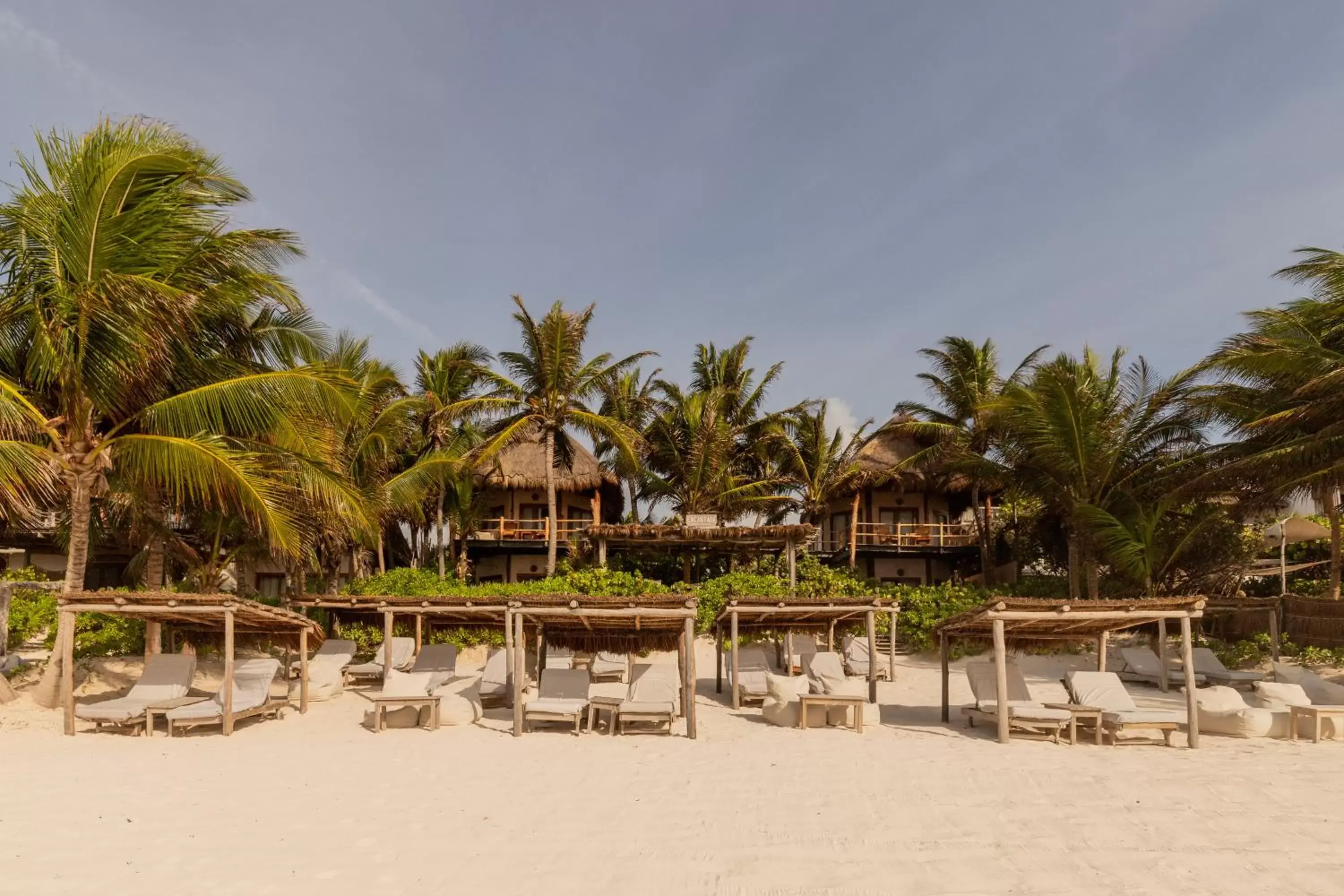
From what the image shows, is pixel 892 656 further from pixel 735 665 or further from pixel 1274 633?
pixel 1274 633

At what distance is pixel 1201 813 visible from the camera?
6.41 metres

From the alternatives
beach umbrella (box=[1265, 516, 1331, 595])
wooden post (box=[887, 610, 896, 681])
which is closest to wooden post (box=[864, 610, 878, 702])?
wooden post (box=[887, 610, 896, 681])

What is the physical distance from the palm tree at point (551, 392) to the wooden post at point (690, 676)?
9.45 metres

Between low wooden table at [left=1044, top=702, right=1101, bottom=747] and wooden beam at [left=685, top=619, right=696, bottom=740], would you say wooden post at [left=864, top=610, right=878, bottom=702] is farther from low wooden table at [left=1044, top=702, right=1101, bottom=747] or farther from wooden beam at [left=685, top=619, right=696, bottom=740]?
wooden beam at [left=685, top=619, right=696, bottom=740]

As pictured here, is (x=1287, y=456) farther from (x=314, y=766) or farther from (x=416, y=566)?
(x=416, y=566)

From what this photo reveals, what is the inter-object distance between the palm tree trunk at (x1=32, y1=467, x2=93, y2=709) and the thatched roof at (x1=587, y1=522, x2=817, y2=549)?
10112 millimetres

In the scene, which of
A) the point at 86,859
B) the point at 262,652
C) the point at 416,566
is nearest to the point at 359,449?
the point at 262,652

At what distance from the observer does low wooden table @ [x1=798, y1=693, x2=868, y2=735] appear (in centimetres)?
1037

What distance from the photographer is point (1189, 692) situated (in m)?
9.61

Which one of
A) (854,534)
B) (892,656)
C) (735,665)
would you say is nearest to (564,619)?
(735,665)

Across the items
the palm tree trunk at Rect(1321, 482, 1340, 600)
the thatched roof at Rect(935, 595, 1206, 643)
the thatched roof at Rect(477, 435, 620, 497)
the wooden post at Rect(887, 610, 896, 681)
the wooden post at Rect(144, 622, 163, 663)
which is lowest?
the wooden post at Rect(887, 610, 896, 681)

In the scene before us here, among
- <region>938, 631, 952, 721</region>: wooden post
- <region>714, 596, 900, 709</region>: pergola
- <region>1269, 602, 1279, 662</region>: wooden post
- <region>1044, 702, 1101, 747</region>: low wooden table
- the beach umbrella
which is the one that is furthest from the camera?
the beach umbrella

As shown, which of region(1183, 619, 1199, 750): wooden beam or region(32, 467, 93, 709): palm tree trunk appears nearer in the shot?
region(1183, 619, 1199, 750): wooden beam

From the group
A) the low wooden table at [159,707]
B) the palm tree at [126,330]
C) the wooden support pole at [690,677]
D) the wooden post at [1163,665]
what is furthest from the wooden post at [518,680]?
the wooden post at [1163,665]
